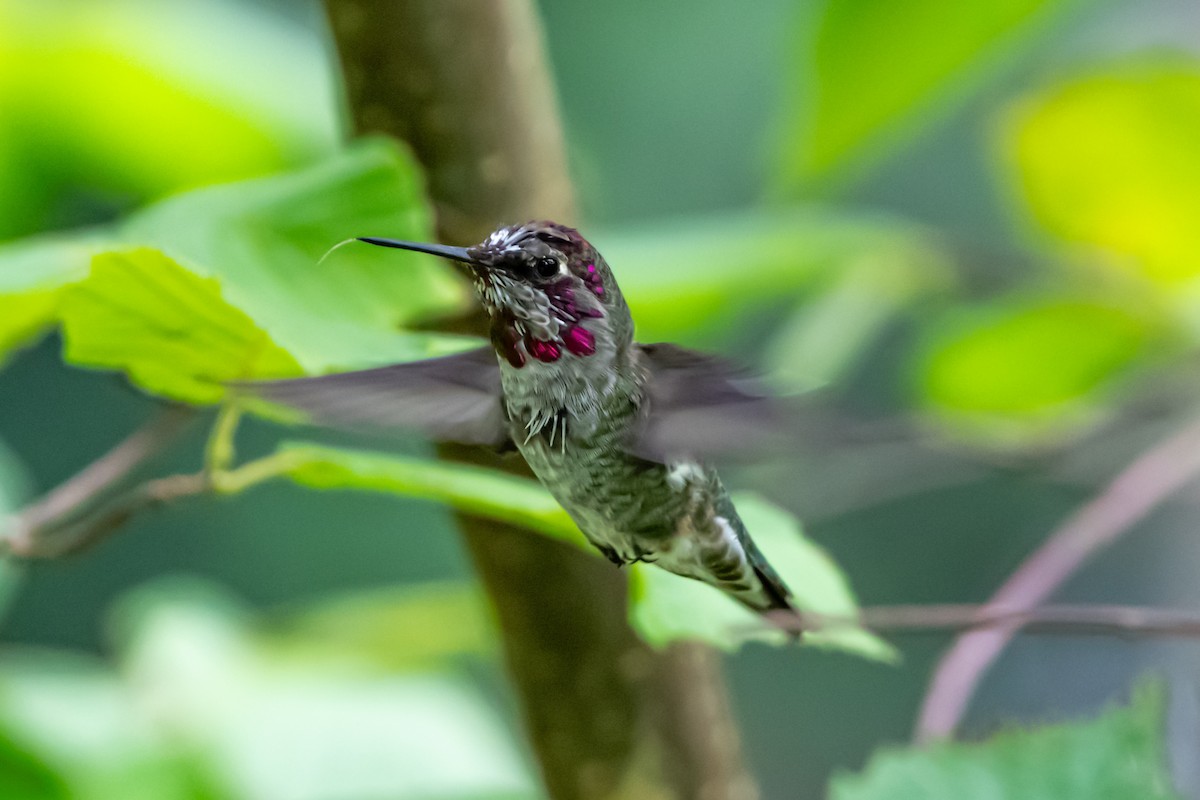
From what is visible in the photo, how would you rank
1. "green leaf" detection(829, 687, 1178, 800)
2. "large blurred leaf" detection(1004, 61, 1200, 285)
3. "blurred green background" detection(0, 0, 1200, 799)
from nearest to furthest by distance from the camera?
"green leaf" detection(829, 687, 1178, 800)
"blurred green background" detection(0, 0, 1200, 799)
"large blurred leaf" detection(1004, 61, 1200, 285)

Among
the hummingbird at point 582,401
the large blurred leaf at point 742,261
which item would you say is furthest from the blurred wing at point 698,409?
the large blurred leaf at point 742,261

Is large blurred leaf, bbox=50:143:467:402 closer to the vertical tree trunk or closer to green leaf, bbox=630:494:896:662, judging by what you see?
the vertical tree trunk

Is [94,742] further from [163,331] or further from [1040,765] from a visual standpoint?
[1040,765]

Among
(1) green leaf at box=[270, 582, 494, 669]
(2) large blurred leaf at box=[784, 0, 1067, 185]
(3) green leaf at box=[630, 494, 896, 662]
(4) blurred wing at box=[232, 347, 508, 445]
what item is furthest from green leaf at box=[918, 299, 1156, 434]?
(4) blurred wing at box=[232, 347, 508, 445]

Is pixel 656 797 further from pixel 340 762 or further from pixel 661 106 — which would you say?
pixel 661 106

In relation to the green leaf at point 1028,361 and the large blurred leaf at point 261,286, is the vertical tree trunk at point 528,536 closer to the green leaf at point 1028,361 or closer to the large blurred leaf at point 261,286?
the large blurred leaf at point 261,286

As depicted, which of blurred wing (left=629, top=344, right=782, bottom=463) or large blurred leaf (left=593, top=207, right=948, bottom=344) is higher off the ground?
large blurred leaf (left=593, top=207, right=948, bottom=344)

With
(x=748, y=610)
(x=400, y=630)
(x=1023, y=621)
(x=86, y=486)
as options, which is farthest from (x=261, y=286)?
(x=400, y=630)
